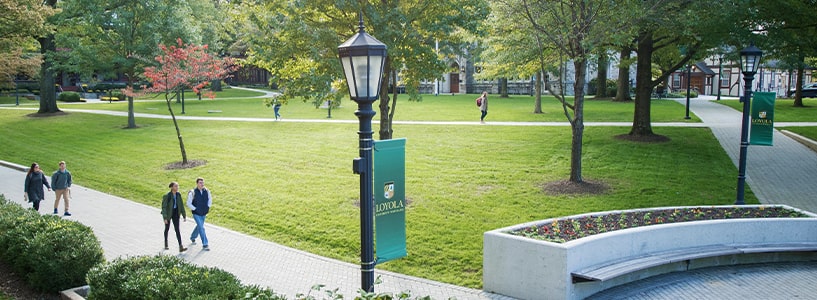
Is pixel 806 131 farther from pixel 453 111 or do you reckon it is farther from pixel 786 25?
pixel 453 111

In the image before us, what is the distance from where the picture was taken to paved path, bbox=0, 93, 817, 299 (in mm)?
10195

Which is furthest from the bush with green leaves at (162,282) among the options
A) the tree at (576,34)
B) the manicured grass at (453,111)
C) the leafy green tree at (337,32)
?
the manicured grass at (453,111)

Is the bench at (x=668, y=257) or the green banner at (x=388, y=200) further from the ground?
the green banner at (x=388, y=200)

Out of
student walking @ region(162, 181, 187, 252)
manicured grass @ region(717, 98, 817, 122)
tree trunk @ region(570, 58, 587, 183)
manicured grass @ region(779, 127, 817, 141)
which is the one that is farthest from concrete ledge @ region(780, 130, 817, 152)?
student walking @ region(162, 181, 187, 252)

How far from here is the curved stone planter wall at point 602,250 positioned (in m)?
9.36

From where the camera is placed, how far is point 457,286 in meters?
10.6

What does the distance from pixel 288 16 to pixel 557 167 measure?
9.08 m

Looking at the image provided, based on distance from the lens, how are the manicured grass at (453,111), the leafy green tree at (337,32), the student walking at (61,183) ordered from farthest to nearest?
the manicured grass at (453,111), the student walking at (61,183), the leafy green tree at (337,32)

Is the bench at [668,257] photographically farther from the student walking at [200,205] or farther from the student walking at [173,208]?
the student walking at [173,208]

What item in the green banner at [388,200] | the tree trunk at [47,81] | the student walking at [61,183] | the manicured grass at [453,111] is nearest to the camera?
the green banner at [388,200]

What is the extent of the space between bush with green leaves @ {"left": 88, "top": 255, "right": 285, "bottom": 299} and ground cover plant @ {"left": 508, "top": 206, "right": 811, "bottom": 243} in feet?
15.9

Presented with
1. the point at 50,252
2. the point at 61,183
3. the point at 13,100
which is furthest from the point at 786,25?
the point at 13,100

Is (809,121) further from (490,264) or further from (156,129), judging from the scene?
(156,129)

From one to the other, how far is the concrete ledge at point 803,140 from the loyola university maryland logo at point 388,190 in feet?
62.3
